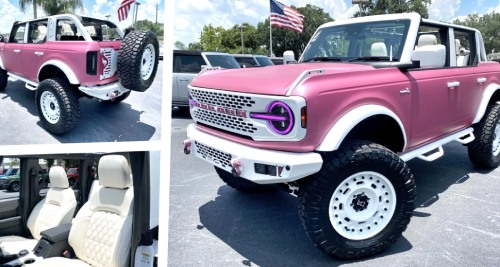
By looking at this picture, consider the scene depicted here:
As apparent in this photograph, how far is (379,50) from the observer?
4059mm

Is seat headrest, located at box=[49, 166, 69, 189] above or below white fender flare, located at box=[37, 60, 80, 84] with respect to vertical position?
below

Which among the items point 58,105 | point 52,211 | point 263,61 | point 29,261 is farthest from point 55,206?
point 263,61

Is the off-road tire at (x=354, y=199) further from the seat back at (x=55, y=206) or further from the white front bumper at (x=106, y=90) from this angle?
the seat back at (x=55, y=206)

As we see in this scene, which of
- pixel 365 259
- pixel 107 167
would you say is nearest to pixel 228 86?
pixel 107 167

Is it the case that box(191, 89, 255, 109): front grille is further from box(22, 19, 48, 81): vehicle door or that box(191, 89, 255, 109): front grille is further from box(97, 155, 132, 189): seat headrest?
box(22, 19, 48, 81): vehicle door

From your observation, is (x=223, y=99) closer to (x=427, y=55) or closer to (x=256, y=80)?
(x=256, y=80)

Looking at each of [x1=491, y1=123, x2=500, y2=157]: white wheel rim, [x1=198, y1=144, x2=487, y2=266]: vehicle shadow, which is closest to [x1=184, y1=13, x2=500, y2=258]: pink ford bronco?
[x1=198, y1=144, x2=487, y2=266]: vehicle shadow

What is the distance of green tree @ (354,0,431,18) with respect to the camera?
11.8 metres

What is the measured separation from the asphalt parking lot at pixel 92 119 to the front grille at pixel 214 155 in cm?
68

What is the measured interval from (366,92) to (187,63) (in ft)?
23.2

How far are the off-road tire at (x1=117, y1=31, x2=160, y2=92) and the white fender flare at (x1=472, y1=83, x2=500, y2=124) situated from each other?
3.94 metres

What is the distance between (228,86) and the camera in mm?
3309

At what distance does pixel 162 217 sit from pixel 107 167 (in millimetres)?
963

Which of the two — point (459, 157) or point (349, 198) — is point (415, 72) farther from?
point (459, 157)
